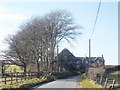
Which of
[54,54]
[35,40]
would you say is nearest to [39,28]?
[35,40]

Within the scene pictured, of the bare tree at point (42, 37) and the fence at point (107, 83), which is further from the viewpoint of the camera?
the bare tree at point (42, 37)

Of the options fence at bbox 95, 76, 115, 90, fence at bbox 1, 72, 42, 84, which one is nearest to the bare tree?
fence at bbox 1, 72, 42, 84

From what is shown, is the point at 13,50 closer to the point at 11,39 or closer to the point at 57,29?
the point at 11,39

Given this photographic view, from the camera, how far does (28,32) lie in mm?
70750

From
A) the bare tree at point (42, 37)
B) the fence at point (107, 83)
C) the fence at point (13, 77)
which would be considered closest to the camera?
the fence at point (107, 83)

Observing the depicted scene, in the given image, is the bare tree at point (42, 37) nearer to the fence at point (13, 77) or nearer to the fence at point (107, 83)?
the fence at point (13, 77)

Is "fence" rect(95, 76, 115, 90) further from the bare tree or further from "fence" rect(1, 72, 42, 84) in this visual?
the bare tree

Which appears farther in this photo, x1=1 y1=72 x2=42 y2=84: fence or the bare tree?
the bare tree

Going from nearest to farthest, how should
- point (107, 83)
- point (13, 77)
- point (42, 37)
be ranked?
1. point (107, 83)
2. point (13, 77)
3. point (42, 37)

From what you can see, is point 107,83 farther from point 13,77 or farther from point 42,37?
point 42,37

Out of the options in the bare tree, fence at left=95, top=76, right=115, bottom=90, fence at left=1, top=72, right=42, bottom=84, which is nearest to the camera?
fence at left=95, top=76, right=115, bottom=90

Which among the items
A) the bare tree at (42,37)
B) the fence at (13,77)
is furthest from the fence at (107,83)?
the bare tree at (42,37)

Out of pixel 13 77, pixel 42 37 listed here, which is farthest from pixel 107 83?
pixel 42 37

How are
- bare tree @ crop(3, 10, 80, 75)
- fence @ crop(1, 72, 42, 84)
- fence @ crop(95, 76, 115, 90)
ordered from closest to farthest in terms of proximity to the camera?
fence @ crop(95, 76, 115, 90)
fence @ crop(1, 72, 42, 84)
bare tree @ crop(3, 10, 80, 75)
